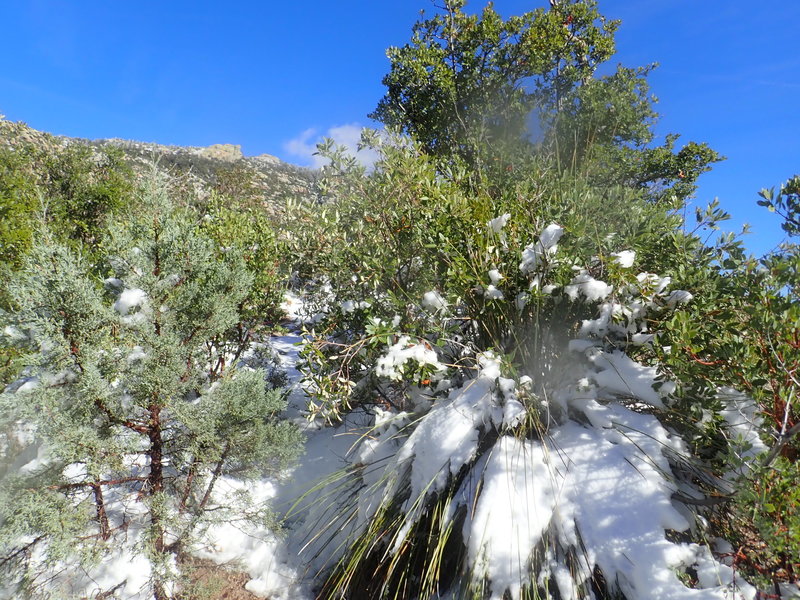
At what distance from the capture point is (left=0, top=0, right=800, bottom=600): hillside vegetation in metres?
2.18

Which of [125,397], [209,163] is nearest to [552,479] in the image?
[125,397]

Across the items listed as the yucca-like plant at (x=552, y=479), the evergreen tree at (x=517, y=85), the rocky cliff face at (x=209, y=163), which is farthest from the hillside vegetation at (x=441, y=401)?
the evergreen tree at (x=517, y=85)

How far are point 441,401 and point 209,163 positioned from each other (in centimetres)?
4142

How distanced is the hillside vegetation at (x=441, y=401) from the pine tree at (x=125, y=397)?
2cm

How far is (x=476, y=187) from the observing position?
4.32m

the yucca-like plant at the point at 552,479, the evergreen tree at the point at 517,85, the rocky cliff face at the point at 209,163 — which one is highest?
the rocky cliff face at the point at 209,163

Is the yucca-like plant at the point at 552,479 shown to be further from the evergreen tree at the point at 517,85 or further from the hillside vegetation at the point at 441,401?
the evergreen tree at the point at 517,85

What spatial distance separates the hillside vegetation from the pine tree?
0.06 feet

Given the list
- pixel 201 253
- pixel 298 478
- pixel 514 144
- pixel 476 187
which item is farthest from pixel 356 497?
pixel 514 144

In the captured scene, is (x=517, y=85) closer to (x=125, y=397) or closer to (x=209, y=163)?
(x=125, y=397)

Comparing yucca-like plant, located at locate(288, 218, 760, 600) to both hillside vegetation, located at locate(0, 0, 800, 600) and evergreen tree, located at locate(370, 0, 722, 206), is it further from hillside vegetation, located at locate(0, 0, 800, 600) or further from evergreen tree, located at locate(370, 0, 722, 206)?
evergreen tree, located at locate(370, 0, 722, 206)

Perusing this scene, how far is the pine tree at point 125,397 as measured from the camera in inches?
89.7

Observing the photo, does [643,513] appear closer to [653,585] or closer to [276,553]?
[653,585]

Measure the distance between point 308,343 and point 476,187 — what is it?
245 cm
